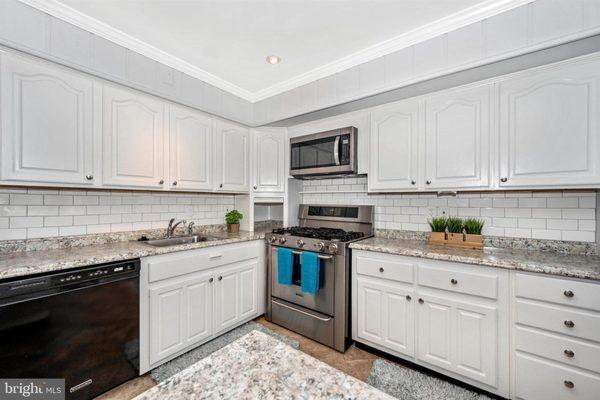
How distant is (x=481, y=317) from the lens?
1.78 metres

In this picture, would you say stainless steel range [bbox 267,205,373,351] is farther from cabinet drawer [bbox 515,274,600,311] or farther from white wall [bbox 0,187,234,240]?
cabinet drawer [bbox 515,274,600,311]

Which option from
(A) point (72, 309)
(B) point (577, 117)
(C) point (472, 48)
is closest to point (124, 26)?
(A) point (72, 309)

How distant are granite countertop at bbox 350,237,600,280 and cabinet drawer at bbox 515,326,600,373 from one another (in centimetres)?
38

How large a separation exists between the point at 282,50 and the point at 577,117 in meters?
2.15

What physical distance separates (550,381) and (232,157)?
10.1 feet

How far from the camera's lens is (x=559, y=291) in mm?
1552

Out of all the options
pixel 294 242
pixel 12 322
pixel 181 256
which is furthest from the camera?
pixel 294 242

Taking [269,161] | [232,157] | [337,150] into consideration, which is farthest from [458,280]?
[232,157]

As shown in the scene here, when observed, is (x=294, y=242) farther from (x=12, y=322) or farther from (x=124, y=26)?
(x=124, y=26)

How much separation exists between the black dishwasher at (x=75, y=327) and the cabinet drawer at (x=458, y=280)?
6.87ft

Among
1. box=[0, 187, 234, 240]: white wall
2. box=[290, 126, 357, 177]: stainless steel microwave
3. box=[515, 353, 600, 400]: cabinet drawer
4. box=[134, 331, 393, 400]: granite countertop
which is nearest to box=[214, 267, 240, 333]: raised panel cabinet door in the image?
box=[0, 187, 234, 240]: white wall

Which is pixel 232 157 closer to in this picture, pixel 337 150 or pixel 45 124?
pixel 337 150

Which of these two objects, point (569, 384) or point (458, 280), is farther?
point (458, 280)

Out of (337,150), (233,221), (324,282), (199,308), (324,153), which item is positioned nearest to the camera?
(199,308)
